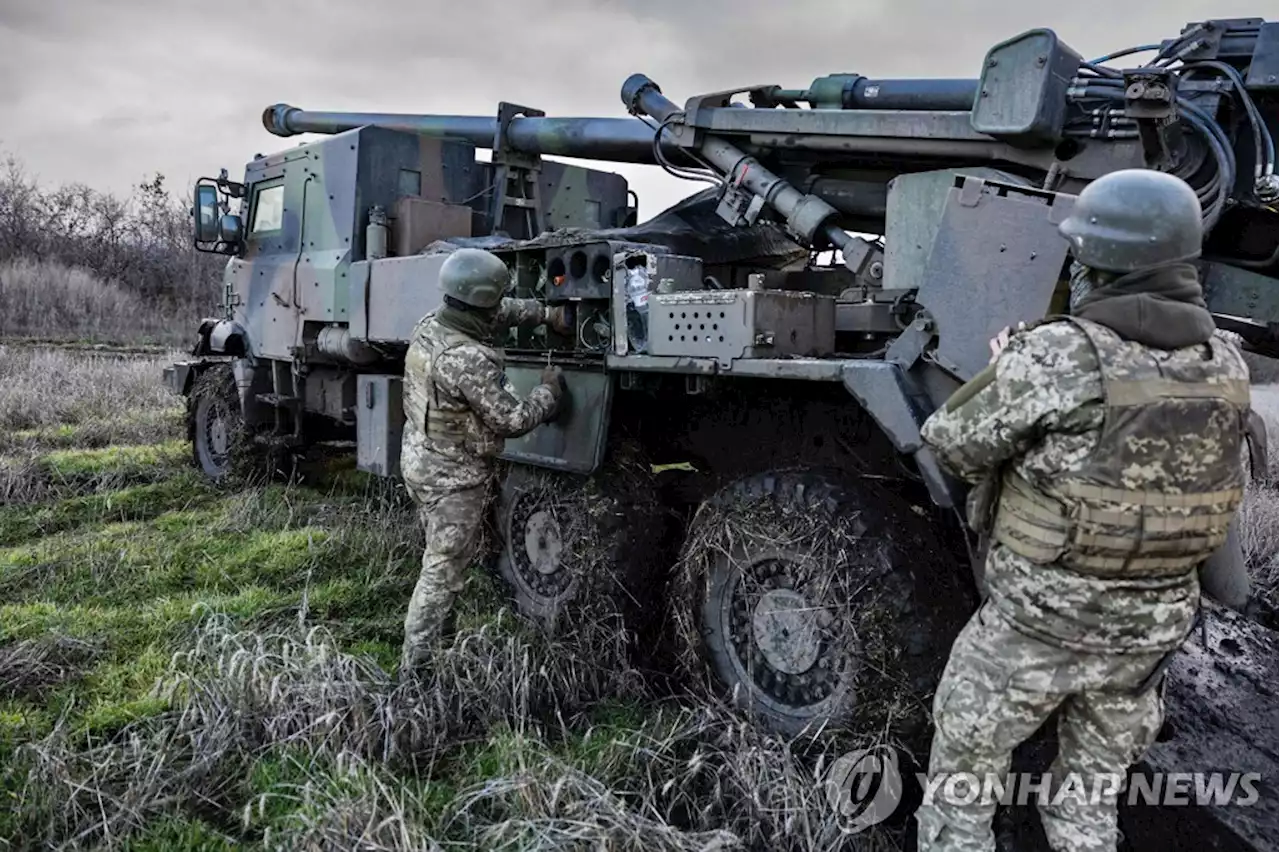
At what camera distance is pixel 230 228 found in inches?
283

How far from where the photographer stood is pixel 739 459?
168 inches

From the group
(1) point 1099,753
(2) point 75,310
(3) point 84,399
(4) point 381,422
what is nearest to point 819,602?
(1) point 1099,753

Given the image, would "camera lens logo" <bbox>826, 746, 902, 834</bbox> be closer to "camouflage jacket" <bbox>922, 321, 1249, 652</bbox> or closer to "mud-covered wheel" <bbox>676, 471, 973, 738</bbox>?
"mud-covered wheel" <bbox>676, 471, 973, 738</bbox>

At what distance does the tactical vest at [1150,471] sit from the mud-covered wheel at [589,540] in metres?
2.14

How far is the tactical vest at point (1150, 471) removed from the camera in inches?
83.8

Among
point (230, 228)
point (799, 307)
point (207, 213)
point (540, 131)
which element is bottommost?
point (799, 307)

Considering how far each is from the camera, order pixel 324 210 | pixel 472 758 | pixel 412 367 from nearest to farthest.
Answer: pixel 472 758 < pixel 412 367 < pixel 324 210

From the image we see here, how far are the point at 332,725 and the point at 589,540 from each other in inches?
52.0

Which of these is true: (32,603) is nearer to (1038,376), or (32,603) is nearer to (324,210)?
(324,210)

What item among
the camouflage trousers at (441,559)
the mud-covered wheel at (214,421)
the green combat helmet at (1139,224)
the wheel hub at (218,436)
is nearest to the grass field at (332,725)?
the camouflage trousers at (441,559)

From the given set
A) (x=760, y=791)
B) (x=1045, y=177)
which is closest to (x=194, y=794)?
(x=760, y=791)

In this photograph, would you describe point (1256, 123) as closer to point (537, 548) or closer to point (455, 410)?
point (455, 410)

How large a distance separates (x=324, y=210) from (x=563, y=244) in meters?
2.74

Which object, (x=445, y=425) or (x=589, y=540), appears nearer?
(x=445, y=425)
